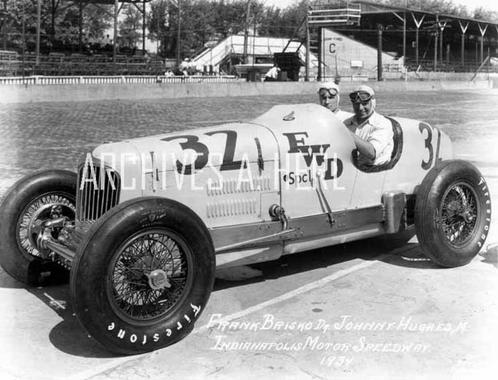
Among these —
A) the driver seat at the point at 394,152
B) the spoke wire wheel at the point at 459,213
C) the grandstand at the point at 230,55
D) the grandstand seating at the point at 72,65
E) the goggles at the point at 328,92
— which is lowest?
the spoke wire wheel at the point at 459,213

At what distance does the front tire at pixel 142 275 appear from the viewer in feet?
12.2

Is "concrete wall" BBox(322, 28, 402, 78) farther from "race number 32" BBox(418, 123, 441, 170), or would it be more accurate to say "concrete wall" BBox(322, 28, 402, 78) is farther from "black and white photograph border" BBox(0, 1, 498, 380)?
"black and white photograph border" BBox(0, 1, 498, 380)

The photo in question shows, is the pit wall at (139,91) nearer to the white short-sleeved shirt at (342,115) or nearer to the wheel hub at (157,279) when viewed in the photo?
the white short-sleeved shirt at (342,115)

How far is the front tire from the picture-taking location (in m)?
3.73

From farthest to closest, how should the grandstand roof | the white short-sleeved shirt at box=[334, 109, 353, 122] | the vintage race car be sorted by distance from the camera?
the grandstand roof → the white short-sleeved shirt at box=[334, 109, 353, 122] → the vintage race car

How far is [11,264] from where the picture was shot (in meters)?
5.18

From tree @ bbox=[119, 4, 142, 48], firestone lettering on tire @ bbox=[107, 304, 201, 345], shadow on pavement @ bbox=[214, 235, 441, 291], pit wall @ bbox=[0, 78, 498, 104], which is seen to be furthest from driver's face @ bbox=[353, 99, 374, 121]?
tree @ bbox=[119, 4, 142, 48]

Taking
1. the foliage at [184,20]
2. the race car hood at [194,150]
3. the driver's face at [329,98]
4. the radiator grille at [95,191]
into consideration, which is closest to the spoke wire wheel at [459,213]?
the driver's face at [329,98]

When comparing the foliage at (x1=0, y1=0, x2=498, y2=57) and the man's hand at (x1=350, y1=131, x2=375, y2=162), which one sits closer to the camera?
the man's hand at (x1=350, y1=131, x2=375, y2=162)

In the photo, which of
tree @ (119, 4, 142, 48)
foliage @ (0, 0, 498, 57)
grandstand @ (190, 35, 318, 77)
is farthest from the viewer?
tree @ (119, 4, 142, 48)

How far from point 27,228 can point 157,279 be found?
1.71m

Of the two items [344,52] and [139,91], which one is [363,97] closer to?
[139,91]

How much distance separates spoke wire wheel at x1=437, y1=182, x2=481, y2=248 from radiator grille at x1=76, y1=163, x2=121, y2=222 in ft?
9.37

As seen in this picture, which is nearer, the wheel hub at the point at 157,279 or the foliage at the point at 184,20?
the wheel hub at the point at 157,279
